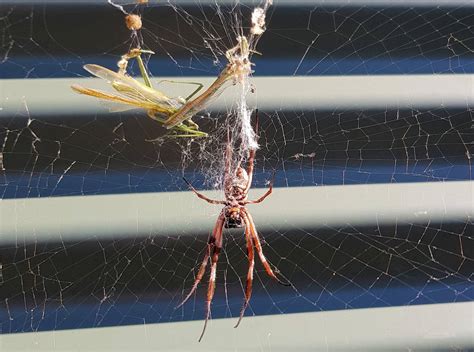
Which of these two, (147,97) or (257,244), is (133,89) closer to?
(147,97)

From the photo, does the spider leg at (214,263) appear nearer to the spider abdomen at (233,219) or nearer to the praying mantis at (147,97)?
the spider abdomen at (233,219)

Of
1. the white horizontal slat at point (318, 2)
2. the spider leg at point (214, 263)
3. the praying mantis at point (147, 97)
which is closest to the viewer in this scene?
the praying mantis at point (147, 97)

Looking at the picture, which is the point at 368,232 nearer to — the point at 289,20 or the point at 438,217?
the point at 438,217

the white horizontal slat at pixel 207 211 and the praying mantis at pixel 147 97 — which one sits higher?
the praying mantis at pixel 147 97

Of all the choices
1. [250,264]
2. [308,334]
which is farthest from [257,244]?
[308,334]


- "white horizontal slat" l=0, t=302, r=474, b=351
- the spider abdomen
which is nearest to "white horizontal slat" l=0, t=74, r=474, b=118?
the spider abdomen

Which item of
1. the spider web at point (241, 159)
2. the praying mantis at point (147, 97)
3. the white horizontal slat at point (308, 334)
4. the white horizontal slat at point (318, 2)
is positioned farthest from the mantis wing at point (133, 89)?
the white horizontal slat at point (308, 334)

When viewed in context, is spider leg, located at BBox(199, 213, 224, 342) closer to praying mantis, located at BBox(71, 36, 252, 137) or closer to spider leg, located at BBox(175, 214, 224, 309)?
spider leg, located at BBox(175, 214, 224, 309)

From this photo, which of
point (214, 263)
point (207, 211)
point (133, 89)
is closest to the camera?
point (133, 89)
